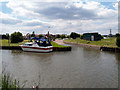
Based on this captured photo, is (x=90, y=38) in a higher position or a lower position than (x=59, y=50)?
higher

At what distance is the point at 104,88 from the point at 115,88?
1127 millimetres

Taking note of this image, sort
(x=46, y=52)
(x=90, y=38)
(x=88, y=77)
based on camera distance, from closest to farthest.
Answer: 1. (x=88, y=77)
2. (x=46, y=52)
3. (x=90, y=38)

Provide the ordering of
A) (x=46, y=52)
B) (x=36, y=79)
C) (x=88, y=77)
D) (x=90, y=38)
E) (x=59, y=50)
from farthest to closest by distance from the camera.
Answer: (x=90, y=38)
(x=59, y=50)
(x=46, y=52)
(x=88, y=77)
(x=36, y=79)

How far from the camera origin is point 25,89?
33.9 ft

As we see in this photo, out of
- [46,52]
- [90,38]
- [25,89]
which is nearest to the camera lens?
[25,89]

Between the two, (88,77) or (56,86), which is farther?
(88,77)

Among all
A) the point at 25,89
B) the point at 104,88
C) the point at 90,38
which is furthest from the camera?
the point at 90,38

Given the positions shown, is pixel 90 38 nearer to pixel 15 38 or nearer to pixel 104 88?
pixel 15 38

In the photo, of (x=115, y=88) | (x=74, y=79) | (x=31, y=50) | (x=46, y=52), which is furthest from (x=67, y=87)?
(x=31, y=50)

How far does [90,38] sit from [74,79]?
2278 inches

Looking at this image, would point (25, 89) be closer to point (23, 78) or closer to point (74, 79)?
point (23, 78)

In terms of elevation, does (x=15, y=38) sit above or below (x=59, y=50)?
above

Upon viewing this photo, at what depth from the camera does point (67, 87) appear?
36.1ft

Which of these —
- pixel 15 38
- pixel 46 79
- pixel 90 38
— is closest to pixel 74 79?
pixel 46 79
